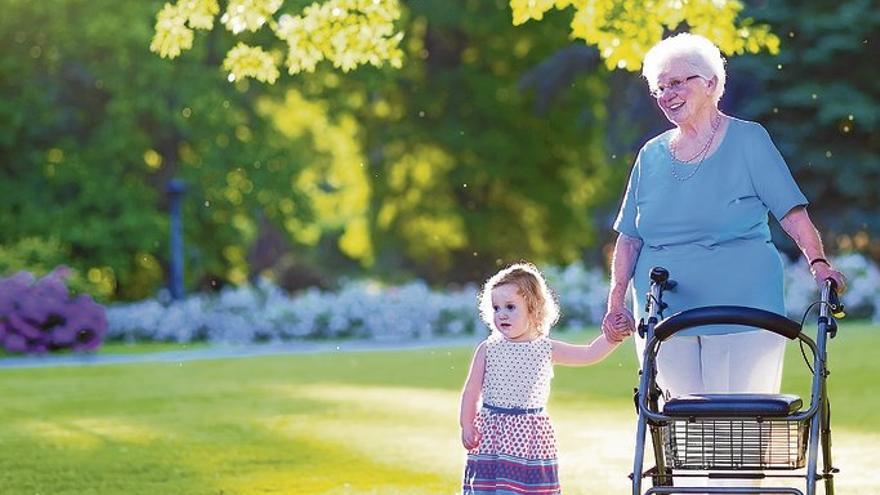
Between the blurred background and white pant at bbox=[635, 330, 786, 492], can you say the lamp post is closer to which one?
the blurred background

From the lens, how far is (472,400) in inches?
259

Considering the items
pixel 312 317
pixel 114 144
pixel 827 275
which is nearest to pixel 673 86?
pixel 827 275

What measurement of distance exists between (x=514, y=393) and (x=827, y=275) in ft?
3.89

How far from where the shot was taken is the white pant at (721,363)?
6184 millimetres

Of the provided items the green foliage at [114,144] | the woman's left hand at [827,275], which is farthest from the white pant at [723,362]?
the green foliage at [114,144]

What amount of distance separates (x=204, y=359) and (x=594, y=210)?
19614 millimetres

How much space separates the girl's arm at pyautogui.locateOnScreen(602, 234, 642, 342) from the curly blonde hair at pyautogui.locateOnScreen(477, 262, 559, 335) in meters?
0.21

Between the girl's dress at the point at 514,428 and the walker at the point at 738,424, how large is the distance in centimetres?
64

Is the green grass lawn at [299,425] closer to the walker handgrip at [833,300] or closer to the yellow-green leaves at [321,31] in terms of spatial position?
the yellow-green leaves at [321,31]

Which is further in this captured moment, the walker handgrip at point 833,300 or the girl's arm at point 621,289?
the girl's arm at point 621,289

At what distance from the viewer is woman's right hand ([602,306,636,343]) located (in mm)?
6387

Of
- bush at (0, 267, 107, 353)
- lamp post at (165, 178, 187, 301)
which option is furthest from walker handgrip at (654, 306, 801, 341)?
lamp post at (165, 178, 187, 301)

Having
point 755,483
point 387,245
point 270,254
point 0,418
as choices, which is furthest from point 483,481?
point 270,254

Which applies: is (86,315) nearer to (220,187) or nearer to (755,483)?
(220,187)
